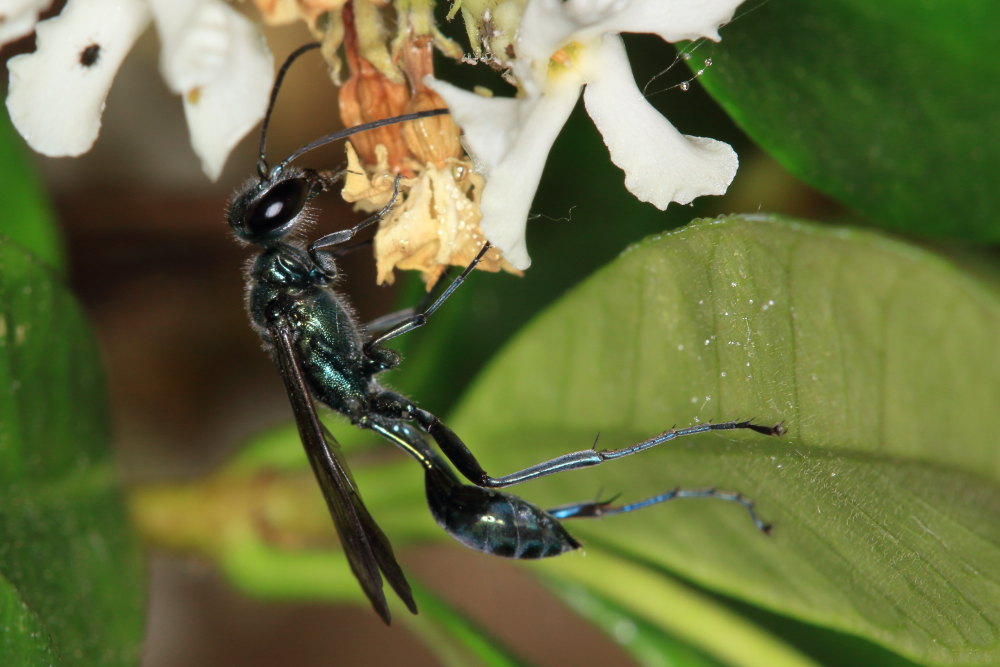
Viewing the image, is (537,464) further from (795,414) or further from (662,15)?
(662,15)

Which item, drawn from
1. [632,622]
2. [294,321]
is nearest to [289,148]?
[294,321]

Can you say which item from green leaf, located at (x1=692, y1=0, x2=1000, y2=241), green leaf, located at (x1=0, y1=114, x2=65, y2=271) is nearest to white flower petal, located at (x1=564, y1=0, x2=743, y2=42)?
green leaf, located at (x1=692, y1=0, x2=1000, y2=241)

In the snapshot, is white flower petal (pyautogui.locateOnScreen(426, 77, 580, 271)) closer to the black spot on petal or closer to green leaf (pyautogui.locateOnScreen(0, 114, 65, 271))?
the black spot on petal

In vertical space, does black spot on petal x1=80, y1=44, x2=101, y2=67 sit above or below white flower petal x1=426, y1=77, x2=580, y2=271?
above

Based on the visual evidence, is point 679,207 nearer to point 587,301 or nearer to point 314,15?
point 587,301

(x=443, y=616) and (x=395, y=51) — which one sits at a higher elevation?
(x=395, y=51)

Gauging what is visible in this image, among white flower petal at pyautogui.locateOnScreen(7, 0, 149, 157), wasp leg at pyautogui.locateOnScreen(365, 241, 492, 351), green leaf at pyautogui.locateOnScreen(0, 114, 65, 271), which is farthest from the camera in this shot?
green leaf at pyautogui.locateOnScreen(0, 114, 65, 271)

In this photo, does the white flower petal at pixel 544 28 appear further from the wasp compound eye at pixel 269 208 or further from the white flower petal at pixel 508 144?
the wasp compound eye at pixel 269 208
